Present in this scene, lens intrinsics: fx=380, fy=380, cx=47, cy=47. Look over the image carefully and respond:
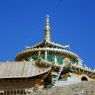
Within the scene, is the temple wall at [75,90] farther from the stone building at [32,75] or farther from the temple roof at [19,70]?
the temple roof at [19,70]

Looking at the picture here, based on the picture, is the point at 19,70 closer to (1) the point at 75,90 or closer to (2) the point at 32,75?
(2) the point at 32,75

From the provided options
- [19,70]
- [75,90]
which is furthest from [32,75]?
[75,90]

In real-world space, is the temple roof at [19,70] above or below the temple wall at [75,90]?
above

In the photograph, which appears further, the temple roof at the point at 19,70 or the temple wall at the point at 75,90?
the temple roof at the point at 19,70

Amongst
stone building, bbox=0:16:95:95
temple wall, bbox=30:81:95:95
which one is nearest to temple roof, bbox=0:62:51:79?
stone building, bbox=0:16:95:95

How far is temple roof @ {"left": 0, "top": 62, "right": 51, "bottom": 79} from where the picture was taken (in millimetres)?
31500

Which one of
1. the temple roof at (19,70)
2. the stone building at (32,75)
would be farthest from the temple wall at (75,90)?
the temple roof at (19,70)

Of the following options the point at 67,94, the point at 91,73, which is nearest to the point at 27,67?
the point at 67,94

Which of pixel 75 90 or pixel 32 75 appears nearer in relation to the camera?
pixel 75 90

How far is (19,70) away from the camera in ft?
107

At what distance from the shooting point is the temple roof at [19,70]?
31.5 meters

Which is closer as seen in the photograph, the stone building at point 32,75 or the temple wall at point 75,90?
the temple wall at point 75,90

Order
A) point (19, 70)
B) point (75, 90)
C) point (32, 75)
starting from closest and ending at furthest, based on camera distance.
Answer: point (75, 90) < point (32, 75) < point (19, 70)

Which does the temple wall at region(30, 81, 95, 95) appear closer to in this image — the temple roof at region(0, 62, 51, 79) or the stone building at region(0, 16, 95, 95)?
the stone building at region(0, 16, 95, 95)
